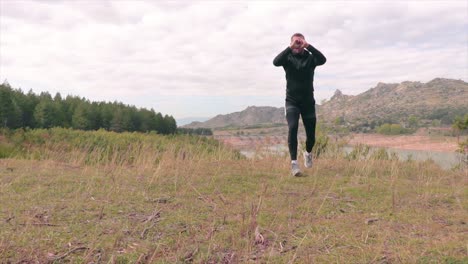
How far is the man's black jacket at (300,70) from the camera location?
6000 mm

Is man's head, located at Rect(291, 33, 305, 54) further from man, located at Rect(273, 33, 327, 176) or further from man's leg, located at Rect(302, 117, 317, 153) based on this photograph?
man's leg, located at Rect(302, 117, 317, 153)

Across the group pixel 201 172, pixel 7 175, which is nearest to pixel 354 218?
pixel 201 172

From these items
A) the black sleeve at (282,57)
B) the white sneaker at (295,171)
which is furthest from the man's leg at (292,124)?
the black sleeve at (282,57)

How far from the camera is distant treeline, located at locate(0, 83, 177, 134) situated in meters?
67.5

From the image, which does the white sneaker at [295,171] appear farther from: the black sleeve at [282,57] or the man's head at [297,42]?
the man's head at [297,42]

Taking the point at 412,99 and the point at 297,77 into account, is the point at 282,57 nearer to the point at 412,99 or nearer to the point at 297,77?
the point at 297,77

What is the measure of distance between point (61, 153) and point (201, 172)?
469 cm

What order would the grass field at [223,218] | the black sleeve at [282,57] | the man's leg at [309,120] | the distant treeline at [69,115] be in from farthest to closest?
1. the distant treeline at [69,115]
2. the man's leg at [309,120]
3. the black sleeve at [282,57]
4. the grass field at [223,218]

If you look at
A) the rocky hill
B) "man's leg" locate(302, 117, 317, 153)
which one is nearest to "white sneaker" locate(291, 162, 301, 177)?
"man's leg" locate(302, 117, 317, 153)

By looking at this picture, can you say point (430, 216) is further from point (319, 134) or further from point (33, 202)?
point (319, 134)

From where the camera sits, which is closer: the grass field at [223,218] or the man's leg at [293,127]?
the grass field at [223,218]

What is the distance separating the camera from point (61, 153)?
353 inches

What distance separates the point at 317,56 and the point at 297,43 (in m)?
0.40

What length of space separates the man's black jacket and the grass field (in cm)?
139
